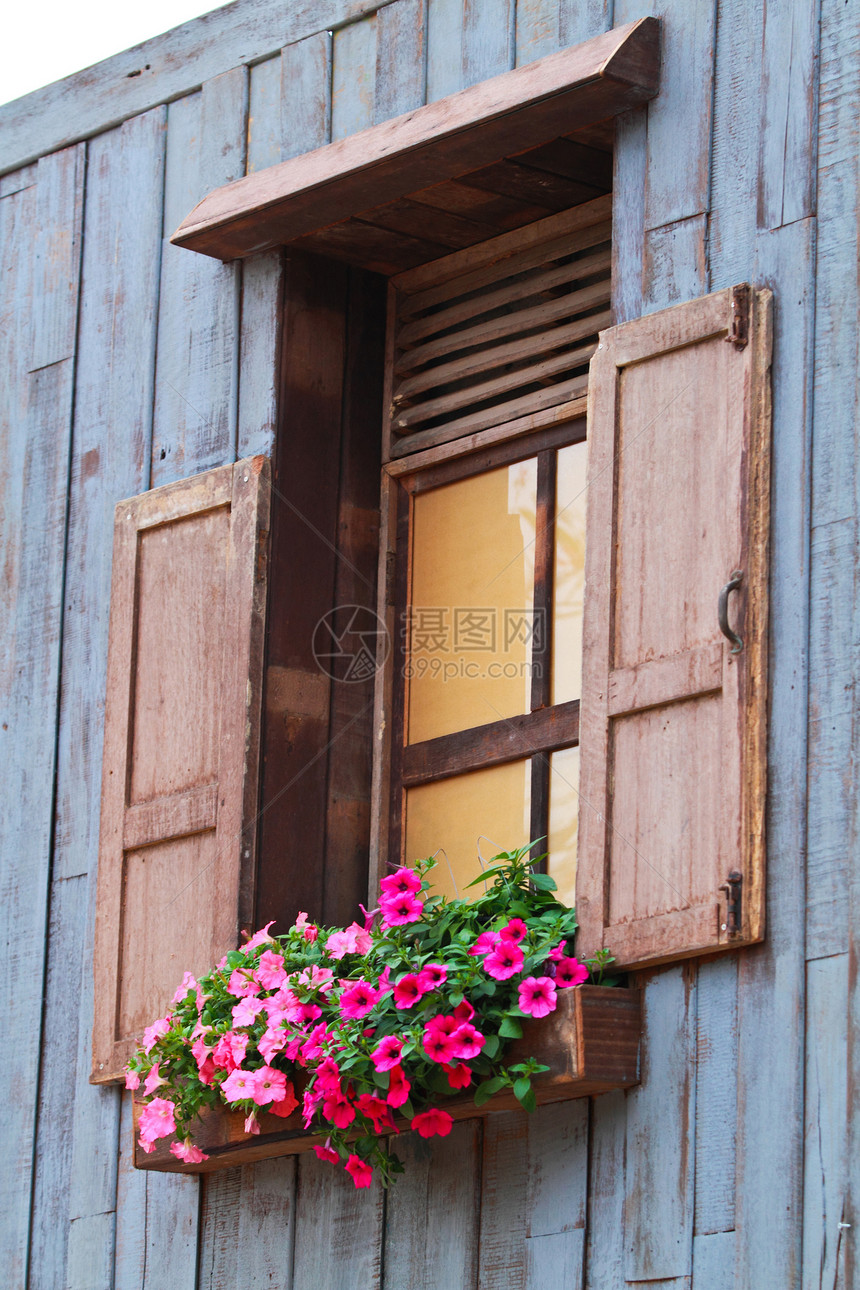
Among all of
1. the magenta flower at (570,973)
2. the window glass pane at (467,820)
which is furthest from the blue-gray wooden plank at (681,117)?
the magenta flower at (570,973)

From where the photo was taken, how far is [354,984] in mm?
4188

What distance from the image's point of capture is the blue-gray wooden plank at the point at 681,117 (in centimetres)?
433

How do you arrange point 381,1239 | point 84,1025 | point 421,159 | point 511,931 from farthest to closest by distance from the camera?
point 84,1025, point 421,159, point 381,1239, point 511,931

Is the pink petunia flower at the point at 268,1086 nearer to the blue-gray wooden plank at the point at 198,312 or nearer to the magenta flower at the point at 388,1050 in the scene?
the magenta flower at the point at 388,1050

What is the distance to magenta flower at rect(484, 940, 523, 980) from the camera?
13.1ft

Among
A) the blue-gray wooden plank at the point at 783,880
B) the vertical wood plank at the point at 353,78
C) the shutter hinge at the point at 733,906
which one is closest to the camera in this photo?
the blue-gray wooden plank at the point at 783,880

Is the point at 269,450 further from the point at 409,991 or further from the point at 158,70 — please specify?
the point at 409,991

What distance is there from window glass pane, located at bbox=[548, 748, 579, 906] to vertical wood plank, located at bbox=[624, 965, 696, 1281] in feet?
2.21

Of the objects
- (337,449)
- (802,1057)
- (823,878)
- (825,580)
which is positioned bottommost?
(802,1057)

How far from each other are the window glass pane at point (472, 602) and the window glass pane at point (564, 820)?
18 cm

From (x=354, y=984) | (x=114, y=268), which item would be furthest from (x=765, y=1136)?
(x=114, y=268)

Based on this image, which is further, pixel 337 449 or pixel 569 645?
pixel 337 449

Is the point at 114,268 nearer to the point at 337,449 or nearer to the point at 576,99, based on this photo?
the point at 337,449

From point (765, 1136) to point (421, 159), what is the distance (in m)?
2.21
